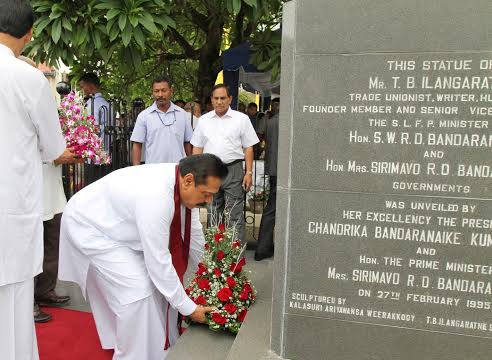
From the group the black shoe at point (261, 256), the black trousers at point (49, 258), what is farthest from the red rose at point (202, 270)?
the black shoe at point (261, 256)

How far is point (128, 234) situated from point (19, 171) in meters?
0.82

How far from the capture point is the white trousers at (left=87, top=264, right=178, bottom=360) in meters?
3.03

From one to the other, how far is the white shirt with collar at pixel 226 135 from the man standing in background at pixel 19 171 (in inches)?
96.3

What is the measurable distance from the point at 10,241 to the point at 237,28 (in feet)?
18.1

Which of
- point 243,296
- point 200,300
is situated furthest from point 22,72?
point 243,296

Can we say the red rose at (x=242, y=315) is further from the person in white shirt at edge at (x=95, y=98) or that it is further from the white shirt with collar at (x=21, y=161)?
the person in white shirt at edge at (x=95, y=98)

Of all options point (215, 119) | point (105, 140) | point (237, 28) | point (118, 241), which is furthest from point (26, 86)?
point (237, 28)

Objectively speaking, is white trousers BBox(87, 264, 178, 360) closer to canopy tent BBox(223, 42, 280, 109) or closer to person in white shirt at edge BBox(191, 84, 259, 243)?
person in white shirt at edge BBox(191, 84, 259, 243)

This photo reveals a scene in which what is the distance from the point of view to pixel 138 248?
3.18m

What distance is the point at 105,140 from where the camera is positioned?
6.04 metres

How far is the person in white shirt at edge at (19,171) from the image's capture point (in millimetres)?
2514

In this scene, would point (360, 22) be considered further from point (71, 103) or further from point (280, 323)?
point (71, 103)

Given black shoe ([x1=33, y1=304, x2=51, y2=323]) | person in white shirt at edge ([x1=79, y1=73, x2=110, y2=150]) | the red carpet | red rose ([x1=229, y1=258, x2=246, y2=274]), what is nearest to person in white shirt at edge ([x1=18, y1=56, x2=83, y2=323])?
black shoe ([x1=33, y1=304, x2=51, y2=323])

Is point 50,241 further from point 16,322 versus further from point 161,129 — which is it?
point 161,129
